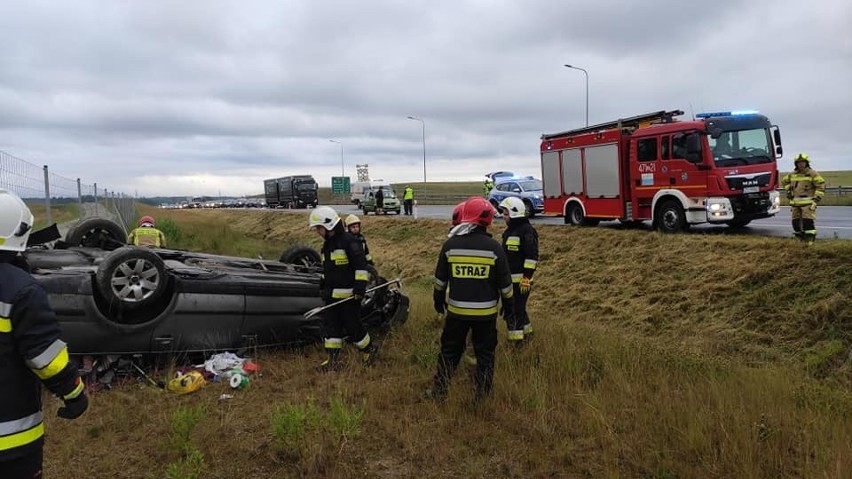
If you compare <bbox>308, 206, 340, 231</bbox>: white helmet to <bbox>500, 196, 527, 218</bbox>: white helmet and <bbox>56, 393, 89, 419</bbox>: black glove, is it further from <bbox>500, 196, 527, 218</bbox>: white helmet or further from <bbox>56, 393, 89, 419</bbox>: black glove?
<bbox>56, 393, 89, 419</bbox>: black glove

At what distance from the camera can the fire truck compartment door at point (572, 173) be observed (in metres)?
14.7

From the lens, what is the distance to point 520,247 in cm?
657

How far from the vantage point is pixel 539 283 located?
12.1 m

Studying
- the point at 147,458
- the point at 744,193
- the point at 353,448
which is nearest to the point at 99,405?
the point at 147,458

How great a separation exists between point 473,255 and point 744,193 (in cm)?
850

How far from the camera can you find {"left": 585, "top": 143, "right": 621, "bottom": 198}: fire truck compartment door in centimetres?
1349

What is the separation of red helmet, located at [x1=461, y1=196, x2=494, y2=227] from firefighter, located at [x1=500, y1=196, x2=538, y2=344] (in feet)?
6.49

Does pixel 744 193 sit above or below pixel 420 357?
above

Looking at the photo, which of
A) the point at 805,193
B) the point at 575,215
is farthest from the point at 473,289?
the point at 575,215

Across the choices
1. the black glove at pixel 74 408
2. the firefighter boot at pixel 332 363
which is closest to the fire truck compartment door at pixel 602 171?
the firefighter boot at pixel 332 363

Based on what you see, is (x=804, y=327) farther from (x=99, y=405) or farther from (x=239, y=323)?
(x=99, y=405)

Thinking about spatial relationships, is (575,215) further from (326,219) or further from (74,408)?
(74,408)

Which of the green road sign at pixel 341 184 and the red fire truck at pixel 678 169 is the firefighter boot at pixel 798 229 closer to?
the red fire truck at pixel 678 169

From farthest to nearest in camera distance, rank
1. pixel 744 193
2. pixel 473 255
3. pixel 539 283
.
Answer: pixel 539 283 < pixel 744 193 < pixel 473 255
